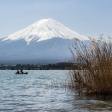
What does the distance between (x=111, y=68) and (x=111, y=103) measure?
2419 mm

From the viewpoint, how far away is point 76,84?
26094mm

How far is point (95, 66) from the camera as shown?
78.3 feet

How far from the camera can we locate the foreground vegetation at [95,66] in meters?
23.2

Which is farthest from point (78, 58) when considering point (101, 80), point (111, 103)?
point (111, 103)

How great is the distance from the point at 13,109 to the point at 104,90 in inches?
201

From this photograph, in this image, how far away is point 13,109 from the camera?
20781 millimetres

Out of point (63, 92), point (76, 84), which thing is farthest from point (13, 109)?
point (63, 92)

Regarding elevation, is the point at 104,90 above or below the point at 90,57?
below

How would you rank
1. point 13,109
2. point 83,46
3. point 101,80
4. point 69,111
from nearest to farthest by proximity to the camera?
point 69,111 < point 13,109 < point 101,80 < point 83,46

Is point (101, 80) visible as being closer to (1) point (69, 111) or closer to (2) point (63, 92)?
(1) point (69, 111)

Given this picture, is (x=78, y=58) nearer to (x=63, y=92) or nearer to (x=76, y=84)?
(x=76, y=84)

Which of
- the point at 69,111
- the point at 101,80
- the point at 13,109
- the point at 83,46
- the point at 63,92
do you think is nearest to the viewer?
the point at 69,111

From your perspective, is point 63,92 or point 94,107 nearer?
point 94,107

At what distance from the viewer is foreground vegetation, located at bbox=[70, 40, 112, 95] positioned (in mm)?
23250
